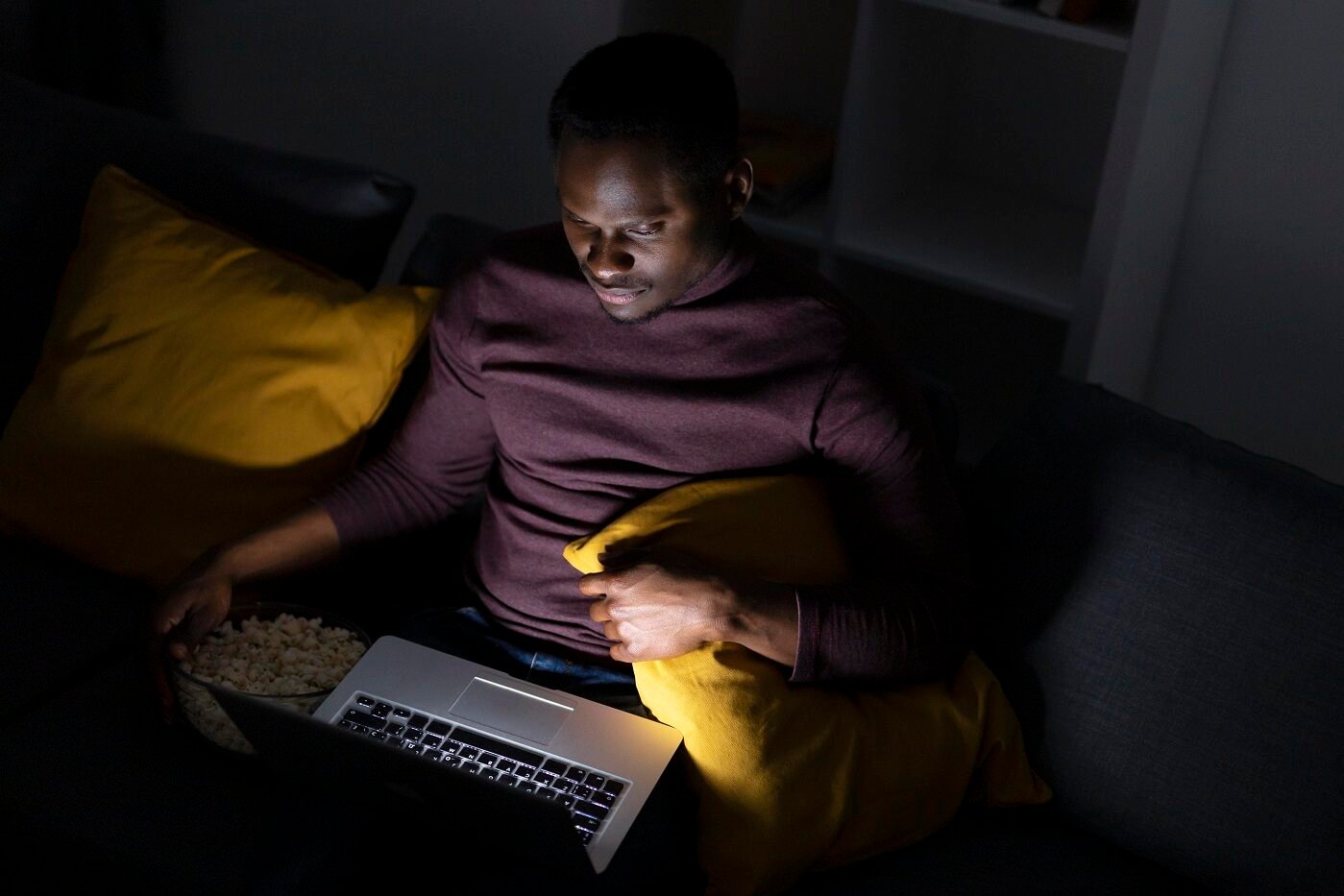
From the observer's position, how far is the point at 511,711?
53.7 inches

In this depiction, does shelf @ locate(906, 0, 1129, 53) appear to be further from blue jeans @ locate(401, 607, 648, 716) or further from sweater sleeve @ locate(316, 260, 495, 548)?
blue jeans @ locate(401, 607, 648, 716)

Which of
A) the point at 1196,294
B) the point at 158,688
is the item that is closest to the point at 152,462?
the point at 158,688

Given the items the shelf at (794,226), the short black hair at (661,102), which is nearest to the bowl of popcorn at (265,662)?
the short black hair at (661,102)

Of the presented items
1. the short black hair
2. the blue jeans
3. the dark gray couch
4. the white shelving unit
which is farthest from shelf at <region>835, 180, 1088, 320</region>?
the blue jeans

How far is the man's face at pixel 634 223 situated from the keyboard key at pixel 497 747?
43cm

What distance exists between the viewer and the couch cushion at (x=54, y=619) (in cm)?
159

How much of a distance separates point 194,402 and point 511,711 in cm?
60

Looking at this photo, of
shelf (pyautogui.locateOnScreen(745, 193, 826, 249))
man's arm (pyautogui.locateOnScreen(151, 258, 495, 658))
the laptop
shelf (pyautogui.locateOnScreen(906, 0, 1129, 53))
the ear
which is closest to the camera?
the laptop

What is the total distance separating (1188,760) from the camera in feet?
4.49

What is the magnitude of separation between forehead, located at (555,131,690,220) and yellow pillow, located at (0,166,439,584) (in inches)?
17.2

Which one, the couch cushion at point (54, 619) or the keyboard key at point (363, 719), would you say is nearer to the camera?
the keyboard key at point (363, 719)

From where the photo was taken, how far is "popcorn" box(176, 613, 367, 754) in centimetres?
141

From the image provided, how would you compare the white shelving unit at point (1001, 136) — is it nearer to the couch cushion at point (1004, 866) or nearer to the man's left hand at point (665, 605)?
the couch cushion at point (1004, 866)

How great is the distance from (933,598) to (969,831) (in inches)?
10.2
